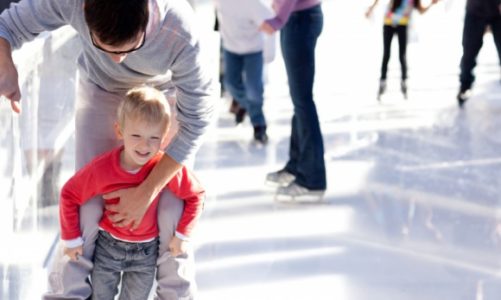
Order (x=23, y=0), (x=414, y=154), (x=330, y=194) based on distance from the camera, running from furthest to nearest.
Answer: (x=414, y=154), (x=330, y=194), (x=23, y=0)

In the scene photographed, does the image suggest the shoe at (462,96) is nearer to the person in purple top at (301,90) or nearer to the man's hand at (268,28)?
the person in purple top at (301,90)

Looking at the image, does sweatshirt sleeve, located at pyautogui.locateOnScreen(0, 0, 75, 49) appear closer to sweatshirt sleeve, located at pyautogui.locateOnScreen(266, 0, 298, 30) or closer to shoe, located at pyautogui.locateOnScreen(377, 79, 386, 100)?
sweatshirt sleeve, located at pyautogui.locateOnScreen(266, 0, 298, 30)

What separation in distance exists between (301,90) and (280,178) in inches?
21.3

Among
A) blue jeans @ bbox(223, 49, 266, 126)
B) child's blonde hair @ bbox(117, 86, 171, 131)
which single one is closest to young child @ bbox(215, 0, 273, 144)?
blue jeans @ bbox(223, 49, 266, 126)

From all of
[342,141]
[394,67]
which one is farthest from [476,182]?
[394,67]

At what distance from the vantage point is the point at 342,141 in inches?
245

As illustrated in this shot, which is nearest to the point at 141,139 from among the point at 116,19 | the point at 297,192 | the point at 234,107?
the point at 116,19

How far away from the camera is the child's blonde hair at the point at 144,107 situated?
2.66 m

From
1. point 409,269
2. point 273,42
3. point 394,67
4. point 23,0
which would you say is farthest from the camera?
point 394,67

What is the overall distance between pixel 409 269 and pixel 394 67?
531 centimetres

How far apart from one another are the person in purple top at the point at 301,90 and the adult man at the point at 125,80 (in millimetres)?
1712

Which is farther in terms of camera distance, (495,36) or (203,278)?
(495,36)

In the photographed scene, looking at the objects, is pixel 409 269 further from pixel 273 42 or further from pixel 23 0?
pixel 273 42

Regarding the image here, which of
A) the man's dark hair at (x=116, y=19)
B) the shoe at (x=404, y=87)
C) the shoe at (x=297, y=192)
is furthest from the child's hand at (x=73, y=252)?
the shoe at (x=404, y=87)
